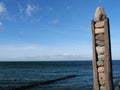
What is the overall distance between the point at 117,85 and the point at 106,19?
11.2 feet

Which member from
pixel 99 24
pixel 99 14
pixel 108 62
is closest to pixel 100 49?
pixel 108 62

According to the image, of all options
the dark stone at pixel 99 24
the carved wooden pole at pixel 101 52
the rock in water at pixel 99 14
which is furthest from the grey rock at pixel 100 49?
Answer: the rock in water at pixel 99 14

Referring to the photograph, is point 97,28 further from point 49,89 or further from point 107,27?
point 49,89

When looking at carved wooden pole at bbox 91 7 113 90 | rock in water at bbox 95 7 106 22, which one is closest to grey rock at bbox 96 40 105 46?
carved wooden pole at bbox 91 7 113 90

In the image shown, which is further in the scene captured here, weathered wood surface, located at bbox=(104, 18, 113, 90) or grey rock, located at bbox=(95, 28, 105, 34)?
grey rock, located at bbox=(95, 28, 105, 34)

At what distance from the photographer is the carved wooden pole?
23.5ft

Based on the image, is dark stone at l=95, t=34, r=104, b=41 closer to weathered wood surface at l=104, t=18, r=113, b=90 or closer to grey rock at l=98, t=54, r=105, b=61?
weathered wood surface at l=104, t=18, r=113, b=90

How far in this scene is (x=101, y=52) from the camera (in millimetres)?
7422

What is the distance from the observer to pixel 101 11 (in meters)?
7.60

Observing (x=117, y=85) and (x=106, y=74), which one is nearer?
(x=106, y=74)

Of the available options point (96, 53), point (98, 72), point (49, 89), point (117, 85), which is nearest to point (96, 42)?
point (96, 53)

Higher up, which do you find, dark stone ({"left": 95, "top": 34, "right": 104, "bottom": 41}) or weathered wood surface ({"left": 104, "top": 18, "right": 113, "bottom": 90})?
dark stone ({"left": 95, "top": 34, "right": 104, "bottom": 41})

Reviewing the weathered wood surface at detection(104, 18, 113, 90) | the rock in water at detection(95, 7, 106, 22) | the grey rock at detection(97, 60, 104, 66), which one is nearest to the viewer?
the weathered wood surface at detection(104, 18, 113, 90)

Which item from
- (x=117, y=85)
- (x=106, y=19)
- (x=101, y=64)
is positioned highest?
(x=106, y=19)
